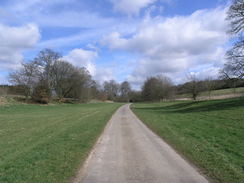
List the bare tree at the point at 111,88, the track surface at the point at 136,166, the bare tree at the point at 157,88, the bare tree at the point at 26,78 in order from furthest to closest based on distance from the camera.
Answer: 1. the bare tree at the point at 111,88
2. the bare tree at the point at 157,88
3. the bare tree at the point at 26,78
4. the track surface at the point at 136,166

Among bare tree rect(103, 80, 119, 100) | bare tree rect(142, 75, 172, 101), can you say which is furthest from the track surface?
bare tree rect(103, 80, 119, 100)

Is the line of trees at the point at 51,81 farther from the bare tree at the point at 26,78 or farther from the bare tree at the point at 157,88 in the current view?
the bare tree at the point at 157,88

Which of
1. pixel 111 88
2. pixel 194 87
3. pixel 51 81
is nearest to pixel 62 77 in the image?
pixel 51 81

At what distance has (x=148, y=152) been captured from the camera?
7355mm

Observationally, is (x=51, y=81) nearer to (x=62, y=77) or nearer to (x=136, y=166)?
(x=62, y=77)

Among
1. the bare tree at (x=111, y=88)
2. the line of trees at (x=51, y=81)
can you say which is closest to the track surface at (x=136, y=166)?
the line of trees at (x=51, y=81)

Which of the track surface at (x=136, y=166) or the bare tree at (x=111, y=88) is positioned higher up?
the bare tree at (x=111, y=88)

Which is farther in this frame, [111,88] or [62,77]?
[111,88]

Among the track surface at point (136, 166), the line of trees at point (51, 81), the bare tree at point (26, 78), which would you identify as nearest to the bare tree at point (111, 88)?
the line of trees at point (51, 81)

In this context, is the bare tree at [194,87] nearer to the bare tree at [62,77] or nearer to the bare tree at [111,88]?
the bare tree at [62,77]

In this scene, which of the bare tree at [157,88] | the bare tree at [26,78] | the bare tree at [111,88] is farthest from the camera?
the bare tree at [111,88]

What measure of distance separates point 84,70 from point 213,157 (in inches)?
2933

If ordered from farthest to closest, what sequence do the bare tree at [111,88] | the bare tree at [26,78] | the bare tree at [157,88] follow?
1. the bare tree at [111,88]
2. the bare tree at [157,88]
3. the bare tree at [26,78]

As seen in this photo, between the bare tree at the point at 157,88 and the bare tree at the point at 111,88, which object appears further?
the bare tree at the point at 111,88
